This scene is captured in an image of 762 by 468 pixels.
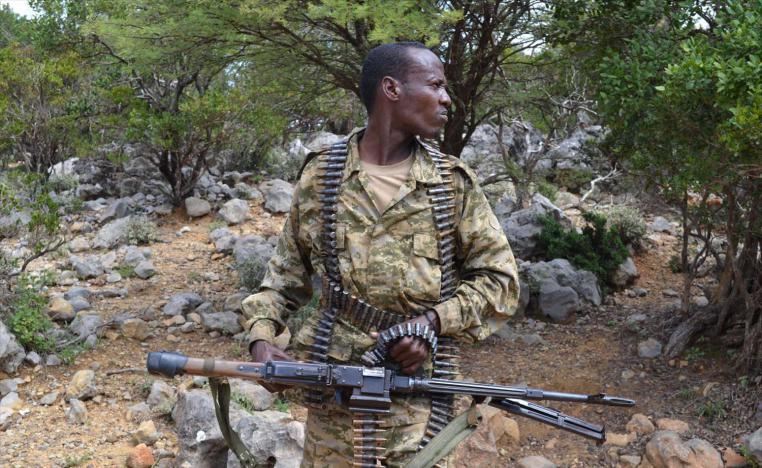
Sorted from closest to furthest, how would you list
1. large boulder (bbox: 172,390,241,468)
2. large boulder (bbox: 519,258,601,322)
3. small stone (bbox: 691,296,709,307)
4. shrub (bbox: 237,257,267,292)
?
large boulder (bbox: 172,390,241,468)
small stone (bbox: 691,296,709,307)
large boulder (bbox: 519,258,601,322)
shrub (bbox: 237,257,267,292)

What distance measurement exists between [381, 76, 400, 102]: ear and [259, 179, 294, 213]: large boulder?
411 inches

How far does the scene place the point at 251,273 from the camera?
912 centimetres

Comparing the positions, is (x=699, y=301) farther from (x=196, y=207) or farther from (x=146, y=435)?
(x=196, y=207)

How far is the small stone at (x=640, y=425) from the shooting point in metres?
5.89

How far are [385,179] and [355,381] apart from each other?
664 mm

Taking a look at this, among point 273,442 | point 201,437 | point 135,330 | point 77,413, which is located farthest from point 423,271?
point 135,330

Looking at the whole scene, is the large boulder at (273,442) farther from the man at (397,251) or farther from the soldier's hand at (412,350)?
the soldier's hand at (412,350)

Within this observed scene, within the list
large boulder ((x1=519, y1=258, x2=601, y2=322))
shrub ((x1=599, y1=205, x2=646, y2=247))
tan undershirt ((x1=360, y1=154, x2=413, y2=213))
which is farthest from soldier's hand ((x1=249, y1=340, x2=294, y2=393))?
shrub ((x1=599, y1=205, x2=646, y2=247))

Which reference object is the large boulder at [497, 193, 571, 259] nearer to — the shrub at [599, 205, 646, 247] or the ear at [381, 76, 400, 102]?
the shrub at [599, 205, 646, 247]

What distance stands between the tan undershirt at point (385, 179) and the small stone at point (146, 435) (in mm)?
3551

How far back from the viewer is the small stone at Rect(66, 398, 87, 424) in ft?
19.6

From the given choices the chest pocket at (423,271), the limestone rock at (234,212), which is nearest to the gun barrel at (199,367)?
the chest pocket at (423,271)

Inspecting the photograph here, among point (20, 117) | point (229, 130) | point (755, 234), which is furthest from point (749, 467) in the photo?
point (20, 117)

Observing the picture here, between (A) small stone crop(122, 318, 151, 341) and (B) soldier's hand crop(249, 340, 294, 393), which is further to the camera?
(A) small stone crop(122, 318, 151, 341)
